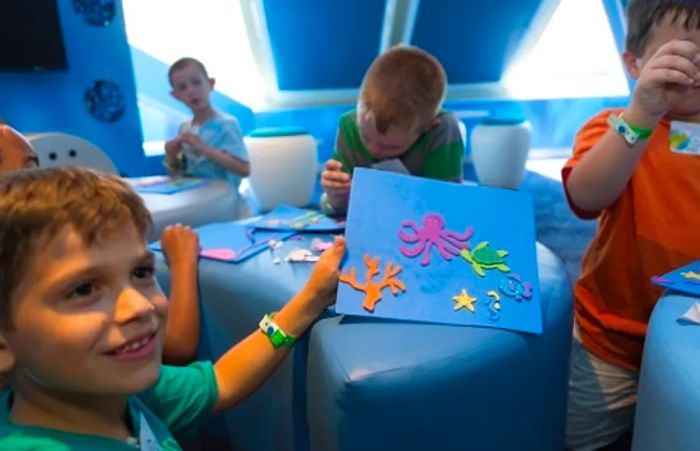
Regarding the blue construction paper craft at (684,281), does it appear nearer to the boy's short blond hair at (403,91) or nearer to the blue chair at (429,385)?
the blue chair at (429,385)

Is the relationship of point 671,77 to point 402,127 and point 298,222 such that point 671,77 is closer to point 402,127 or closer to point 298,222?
point 402,127

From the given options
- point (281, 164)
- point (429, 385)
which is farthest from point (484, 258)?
point (281, 164)

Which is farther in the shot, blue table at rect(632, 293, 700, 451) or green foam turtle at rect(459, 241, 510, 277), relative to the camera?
green foam turtle at rect(459, 241, 510, 277)

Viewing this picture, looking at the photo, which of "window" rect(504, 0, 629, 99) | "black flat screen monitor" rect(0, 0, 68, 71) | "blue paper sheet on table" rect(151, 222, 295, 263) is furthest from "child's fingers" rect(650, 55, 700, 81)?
"window" rect(504, 0, 629, 99)

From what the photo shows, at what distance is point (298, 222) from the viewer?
1.05 metres

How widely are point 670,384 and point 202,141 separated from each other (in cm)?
174

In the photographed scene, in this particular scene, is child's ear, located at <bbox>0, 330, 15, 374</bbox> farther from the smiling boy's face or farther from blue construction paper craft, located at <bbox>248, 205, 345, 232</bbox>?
blue construction paper craft, located at <bbox>248, 205, 345, 232</bbox>

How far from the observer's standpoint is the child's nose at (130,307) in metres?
0.51

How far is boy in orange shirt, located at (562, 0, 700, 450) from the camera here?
740 mm

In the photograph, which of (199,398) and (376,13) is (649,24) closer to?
(199,398)

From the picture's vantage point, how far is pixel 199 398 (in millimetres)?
693

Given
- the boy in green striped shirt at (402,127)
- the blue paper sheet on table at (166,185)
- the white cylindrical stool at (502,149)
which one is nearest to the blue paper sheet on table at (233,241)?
the boy in green striped shirt at (402,127)

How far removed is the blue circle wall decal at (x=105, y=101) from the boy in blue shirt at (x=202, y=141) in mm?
543

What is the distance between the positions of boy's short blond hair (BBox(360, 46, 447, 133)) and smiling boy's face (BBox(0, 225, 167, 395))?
56cm
